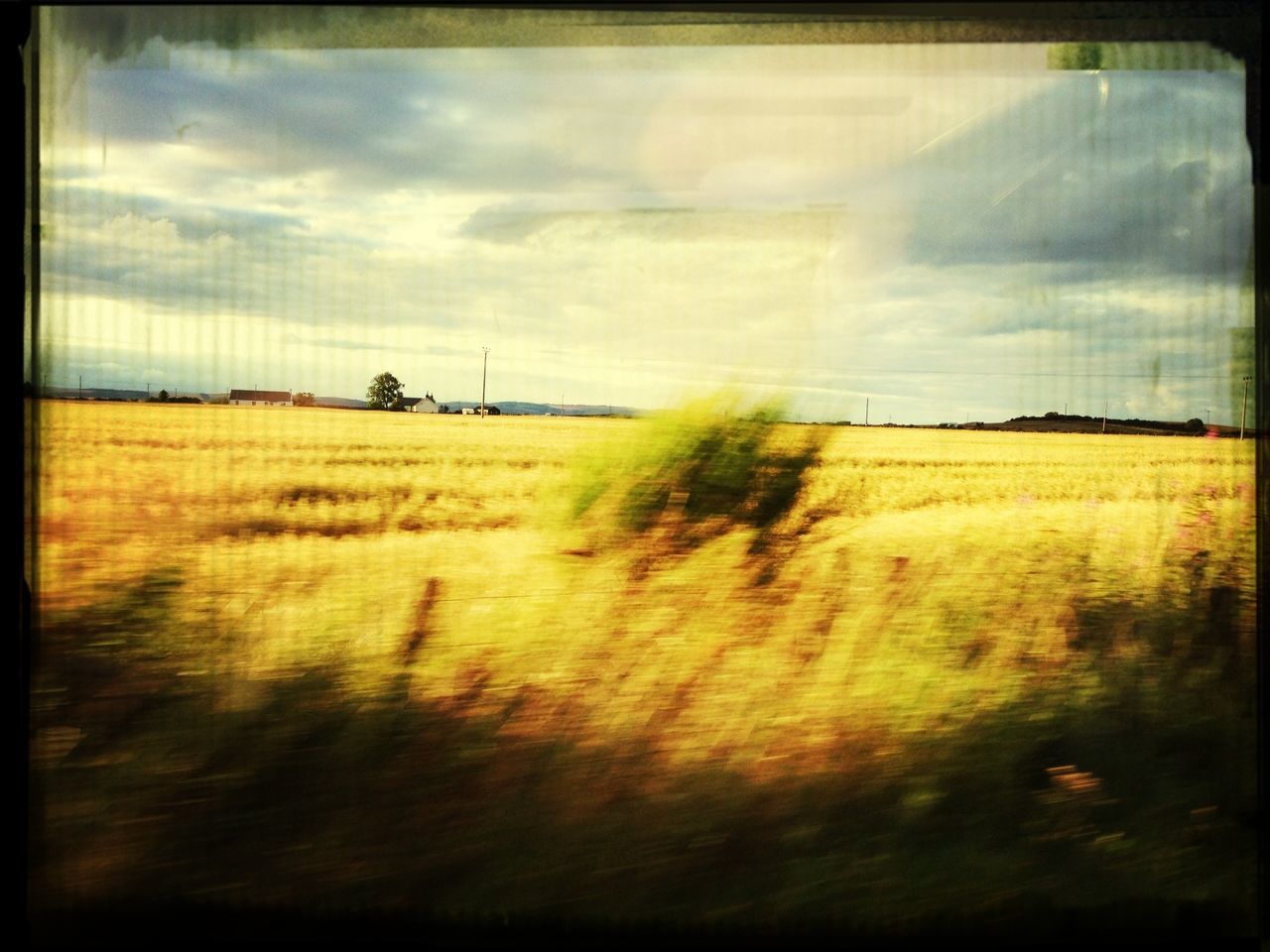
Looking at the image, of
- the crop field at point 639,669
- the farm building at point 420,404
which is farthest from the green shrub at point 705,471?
the farm building at point 420,404

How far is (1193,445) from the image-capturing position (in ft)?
6.96

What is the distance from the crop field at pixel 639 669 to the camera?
201 centimetres

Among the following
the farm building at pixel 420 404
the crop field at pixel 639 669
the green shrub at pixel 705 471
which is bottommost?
the crop field at pixel 639 669

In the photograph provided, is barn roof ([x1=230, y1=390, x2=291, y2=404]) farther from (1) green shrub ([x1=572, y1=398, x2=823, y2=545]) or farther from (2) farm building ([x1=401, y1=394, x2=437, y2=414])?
(1) green shrub ([x1=572, y1=398, x2=823, y2=545])

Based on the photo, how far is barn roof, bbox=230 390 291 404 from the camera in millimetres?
2100

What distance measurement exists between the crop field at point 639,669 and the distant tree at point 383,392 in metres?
0.05

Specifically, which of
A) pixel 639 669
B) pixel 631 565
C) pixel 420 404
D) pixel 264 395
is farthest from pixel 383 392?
pixel 639 669

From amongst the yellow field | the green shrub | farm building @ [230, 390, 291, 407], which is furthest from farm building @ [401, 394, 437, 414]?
the green shrub

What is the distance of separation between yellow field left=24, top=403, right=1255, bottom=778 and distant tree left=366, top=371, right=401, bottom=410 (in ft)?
0.11

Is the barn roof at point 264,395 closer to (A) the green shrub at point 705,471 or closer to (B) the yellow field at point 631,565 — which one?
(B) the yellow field at point 631,565

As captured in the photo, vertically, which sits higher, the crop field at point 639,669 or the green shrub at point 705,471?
the green shrub at point 705,471

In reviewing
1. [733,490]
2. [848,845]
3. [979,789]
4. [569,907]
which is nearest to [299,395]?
[733,490]

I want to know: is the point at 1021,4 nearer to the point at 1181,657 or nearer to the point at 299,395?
the point at 1181,657

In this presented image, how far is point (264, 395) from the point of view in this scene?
6.92 ft
